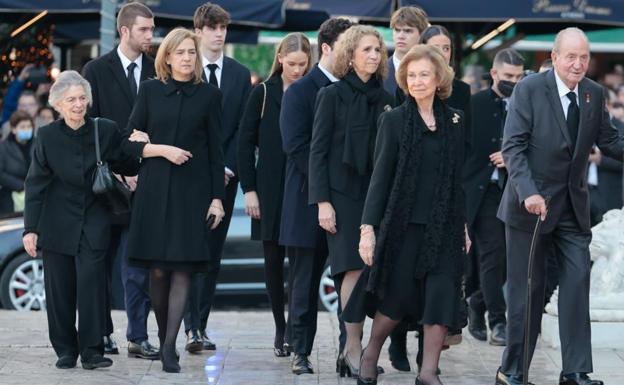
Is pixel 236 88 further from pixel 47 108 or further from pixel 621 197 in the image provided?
pixel 47 108

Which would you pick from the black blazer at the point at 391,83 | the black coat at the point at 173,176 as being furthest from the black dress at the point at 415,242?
the black blazer at the point at 391,83

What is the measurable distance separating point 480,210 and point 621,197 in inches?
185

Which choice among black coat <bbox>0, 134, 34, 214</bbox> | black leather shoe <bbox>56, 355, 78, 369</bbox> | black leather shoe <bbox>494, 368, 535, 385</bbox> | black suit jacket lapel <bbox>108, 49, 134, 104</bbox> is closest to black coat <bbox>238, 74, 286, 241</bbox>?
black suit jacket lapel <bbox>108, 49, 134, 104</bbox>

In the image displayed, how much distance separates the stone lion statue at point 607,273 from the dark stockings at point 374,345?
98.4 inches

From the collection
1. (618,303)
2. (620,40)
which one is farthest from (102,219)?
(620,40)

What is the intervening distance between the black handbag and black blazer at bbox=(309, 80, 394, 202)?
3.80ft

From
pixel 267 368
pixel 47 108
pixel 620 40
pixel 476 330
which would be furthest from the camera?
pixel 620 40

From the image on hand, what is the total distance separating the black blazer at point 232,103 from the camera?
10.6m

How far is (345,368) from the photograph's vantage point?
30.4 ft

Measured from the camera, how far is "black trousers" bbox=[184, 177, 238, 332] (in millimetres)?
10422

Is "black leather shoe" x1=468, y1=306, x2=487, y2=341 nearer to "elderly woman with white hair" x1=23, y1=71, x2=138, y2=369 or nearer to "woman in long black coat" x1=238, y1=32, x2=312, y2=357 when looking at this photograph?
"woman in long black coat" x1=238, y1=32, x2=312, y2=357

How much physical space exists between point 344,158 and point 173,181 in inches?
43.4

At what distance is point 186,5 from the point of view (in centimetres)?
1617

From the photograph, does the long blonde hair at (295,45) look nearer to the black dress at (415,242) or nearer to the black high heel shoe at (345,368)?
the black dress at (415,242)
